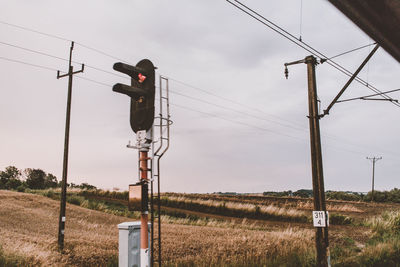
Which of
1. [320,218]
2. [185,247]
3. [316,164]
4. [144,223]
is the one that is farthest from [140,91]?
[185,247]

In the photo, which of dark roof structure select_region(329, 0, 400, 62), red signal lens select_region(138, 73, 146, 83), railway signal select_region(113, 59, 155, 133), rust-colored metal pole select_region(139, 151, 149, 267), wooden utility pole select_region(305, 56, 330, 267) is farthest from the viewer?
wooden utility pole select_region(305, 56, 330, 267)

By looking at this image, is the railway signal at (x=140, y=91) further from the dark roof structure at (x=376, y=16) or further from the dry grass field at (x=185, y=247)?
the dry grass field at (x=185, y=247)

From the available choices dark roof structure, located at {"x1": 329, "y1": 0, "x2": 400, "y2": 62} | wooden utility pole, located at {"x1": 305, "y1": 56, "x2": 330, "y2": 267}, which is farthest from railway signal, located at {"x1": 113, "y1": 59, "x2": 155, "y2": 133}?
wooden utility pole, located at {"x1": 305, "y1": 56, "x2": 330, "y2": 267}

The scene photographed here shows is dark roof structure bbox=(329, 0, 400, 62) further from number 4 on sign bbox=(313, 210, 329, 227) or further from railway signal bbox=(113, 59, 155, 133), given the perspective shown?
number 4 on sign bbox=(313, 210, 329, 227)

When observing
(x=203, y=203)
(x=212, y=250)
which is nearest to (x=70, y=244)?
(x=212, y=250)

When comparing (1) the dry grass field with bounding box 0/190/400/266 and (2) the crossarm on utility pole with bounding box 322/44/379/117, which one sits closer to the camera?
(2) the crossarm on utility pole with bounding box 322/44/379/117

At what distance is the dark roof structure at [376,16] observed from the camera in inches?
124

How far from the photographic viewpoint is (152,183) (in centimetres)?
551

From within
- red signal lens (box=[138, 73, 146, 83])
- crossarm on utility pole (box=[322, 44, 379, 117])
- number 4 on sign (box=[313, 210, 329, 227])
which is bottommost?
number 4 on sign (box=[313, 210, 329, 227])

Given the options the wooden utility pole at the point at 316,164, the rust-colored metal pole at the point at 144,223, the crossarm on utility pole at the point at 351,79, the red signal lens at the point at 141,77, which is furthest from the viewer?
the wooden utility pole at the point at 316,164

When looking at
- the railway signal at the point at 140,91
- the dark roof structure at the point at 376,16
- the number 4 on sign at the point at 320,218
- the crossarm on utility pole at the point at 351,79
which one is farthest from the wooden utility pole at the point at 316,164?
the dark roof structure at the point at 376,16

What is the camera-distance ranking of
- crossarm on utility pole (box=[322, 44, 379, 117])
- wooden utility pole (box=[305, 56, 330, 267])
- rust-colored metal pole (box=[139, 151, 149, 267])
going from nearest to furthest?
rust-colored metal pole (box=[139, 151, 149, 267]) < crossarm on utility pole (box=[322, 44, 379, 117]) < wooden utility pole (box=[305, 56, 330, 267])

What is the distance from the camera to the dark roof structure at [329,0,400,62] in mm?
3160

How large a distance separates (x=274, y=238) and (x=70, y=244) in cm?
874
